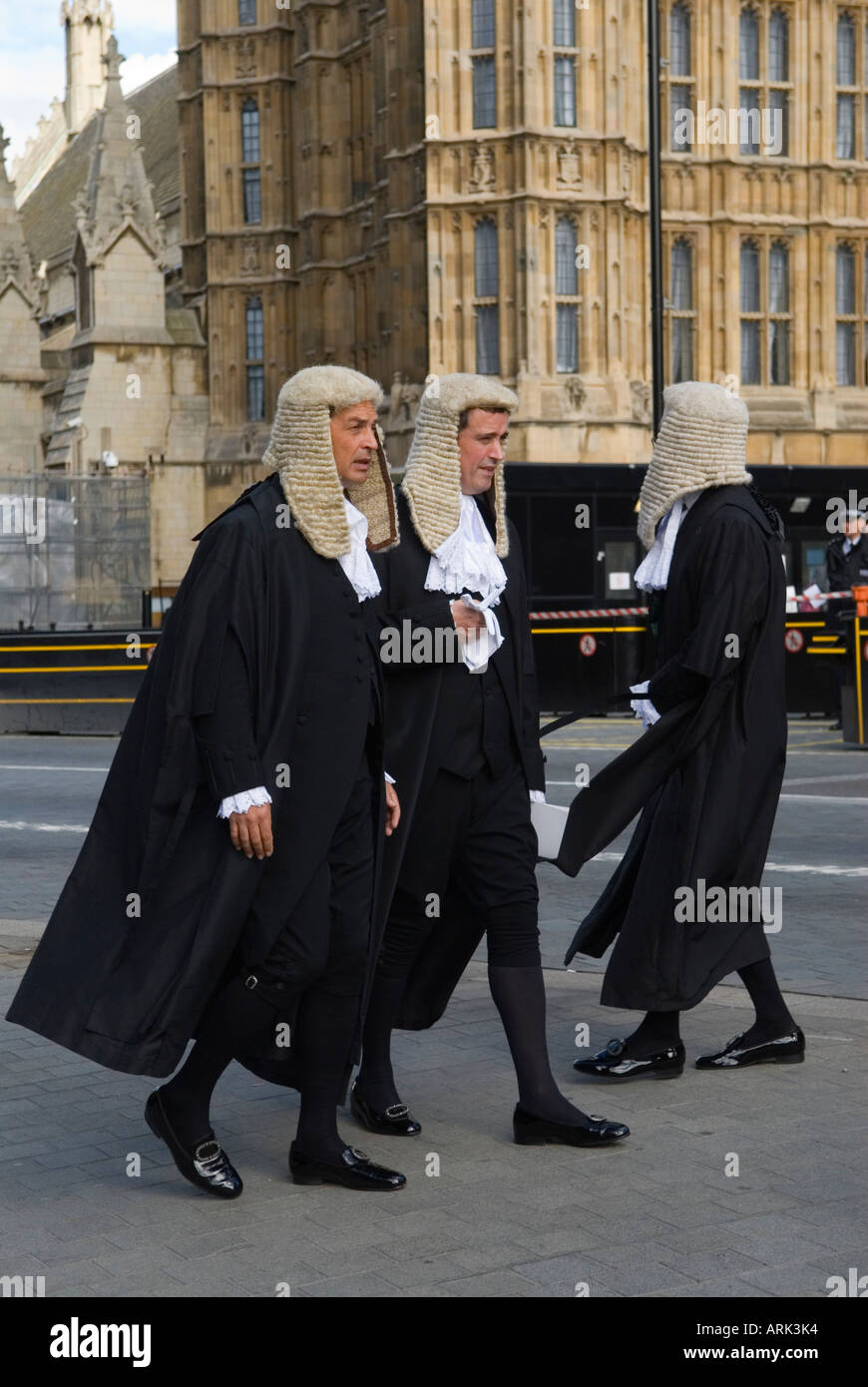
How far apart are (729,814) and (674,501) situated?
2.98 ft

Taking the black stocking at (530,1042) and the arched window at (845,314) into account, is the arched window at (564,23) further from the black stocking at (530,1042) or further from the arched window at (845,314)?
the black stocking at (530,1042)

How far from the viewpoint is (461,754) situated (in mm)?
5137

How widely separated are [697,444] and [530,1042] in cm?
179

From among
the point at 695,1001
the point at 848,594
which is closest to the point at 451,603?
the point at 695,1001

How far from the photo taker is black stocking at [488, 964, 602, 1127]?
508 centimetres

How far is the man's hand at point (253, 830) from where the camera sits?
4539 millimetres

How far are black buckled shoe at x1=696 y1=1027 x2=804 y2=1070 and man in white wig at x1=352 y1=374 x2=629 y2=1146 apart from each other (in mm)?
842

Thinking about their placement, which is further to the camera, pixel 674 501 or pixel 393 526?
pixel 674 501

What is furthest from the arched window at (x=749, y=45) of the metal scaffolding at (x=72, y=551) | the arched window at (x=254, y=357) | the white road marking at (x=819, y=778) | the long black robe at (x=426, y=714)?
the long black robe at (x=426, y=714)

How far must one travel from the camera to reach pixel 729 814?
5.70 meters

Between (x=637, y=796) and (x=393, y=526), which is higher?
(x=393, y=526)

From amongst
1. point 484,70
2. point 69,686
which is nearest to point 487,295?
point 484,70

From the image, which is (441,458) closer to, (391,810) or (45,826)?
(391,810)
